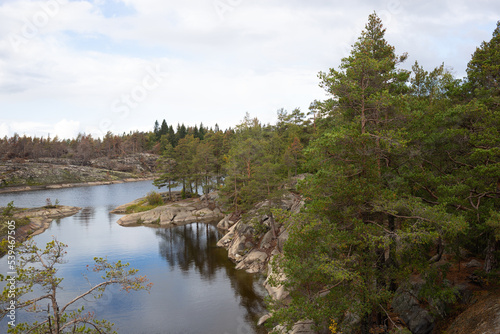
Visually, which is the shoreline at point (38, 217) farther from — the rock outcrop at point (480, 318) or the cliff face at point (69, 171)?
the rock outcrop at point (480, 318)

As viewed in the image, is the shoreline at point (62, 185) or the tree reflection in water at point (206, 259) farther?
the shoreline at point (62, 185)

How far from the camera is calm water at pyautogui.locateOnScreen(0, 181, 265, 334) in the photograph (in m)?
22.9

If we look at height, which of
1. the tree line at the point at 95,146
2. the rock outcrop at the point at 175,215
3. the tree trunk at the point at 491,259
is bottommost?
the rock outcrop at the point at 175,215

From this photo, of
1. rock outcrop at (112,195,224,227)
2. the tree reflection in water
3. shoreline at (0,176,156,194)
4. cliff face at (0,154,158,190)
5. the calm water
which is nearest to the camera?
the calm water

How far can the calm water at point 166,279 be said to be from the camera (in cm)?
2291

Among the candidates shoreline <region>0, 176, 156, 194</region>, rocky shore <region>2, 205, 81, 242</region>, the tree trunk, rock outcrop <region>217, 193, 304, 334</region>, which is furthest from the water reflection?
the tree trunk

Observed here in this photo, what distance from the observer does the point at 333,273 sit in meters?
12.7

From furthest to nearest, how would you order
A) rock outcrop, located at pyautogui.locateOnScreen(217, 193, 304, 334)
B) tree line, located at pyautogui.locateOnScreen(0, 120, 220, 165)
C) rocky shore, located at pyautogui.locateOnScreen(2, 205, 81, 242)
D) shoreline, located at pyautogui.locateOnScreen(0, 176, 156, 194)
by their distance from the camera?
tree line, located at pyautogui.locateOnScreen(0, 120, 220, 165) < shoreline, located at pyautogui.locateOnScreen(0, 176, 156, 194) < rocky shore, located at pyautogui.locateOnScreen(2, 205, 81, 242) < rock outcrop, located at pyautogui.locateOnScreen(217, 193, 304, 334)

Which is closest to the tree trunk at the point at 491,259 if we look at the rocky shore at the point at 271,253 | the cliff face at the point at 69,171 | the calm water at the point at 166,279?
the rocky shore at the point at 271,253

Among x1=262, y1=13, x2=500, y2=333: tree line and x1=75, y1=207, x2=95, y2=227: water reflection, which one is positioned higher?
x1=262, y1=13, x2=500, y2=333: tree line

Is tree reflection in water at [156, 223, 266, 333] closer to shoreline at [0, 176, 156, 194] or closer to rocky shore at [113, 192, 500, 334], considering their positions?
rocky shore at [113, 192, 500, 334]

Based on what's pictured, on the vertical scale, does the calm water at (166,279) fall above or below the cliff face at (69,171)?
below

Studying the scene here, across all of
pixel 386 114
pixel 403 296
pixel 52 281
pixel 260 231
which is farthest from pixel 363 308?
pixel 260 231

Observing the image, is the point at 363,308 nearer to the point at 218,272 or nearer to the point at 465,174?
the point at 465,174
